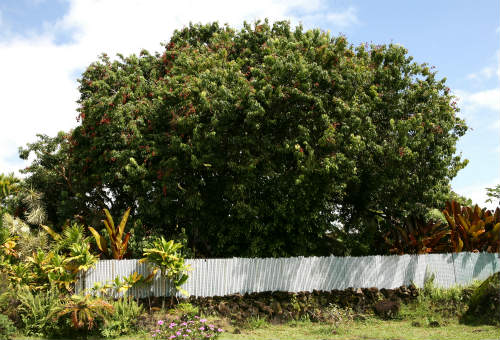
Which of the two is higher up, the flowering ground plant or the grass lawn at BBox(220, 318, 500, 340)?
the flowering ground plant

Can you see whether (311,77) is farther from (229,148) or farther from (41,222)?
(41,222)

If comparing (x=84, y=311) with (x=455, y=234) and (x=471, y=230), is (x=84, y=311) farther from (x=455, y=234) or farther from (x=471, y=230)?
(x=471, y=230)

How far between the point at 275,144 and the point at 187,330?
6.66m

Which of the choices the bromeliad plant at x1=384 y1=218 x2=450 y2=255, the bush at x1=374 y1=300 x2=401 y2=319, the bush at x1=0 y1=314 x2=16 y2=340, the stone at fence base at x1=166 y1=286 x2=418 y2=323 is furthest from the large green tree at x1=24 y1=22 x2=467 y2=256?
the bush at x1=0 y1=314 x2=16 y2=340

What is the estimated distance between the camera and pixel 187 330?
9734 mm

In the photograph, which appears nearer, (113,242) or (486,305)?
(486,305)

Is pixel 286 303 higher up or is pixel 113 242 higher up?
pixel 113 242

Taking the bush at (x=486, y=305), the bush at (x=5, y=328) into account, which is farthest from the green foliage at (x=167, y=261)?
the bush at (x=486, y=305)

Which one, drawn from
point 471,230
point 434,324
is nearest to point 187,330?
point 434,324

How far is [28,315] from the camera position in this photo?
34.7 ft

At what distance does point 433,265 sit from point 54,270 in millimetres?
13012

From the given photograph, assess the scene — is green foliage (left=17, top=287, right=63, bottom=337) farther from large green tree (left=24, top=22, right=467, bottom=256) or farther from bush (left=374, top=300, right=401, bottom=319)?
bush (left=374, top=300, right=401, bottom=319)

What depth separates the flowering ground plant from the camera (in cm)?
977

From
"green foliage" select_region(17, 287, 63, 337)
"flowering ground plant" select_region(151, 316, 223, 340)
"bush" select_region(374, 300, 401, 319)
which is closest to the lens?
"flowering ground plant" select_region(151, 316, 223, 340)
